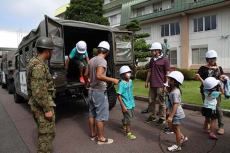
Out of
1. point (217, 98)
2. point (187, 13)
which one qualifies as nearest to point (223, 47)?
point (187, 13)

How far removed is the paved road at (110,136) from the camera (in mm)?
5061

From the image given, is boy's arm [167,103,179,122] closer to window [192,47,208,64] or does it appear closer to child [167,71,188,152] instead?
child [167,71,188,152]

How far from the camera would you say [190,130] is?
6.04 metres

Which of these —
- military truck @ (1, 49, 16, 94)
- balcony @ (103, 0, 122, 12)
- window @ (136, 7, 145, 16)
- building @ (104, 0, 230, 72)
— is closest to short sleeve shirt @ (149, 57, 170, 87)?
military truck @ (1, 49, 16, 94)

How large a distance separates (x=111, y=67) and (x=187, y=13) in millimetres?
17789

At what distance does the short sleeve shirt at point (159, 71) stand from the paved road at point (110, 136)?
0.99m

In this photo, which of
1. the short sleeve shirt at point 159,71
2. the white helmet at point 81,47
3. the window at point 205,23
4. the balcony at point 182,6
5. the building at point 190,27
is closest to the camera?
the short sleeve shirt at point 159,71

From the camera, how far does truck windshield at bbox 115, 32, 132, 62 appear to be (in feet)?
26.3

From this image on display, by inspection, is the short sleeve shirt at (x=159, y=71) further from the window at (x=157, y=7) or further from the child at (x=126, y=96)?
the window at (x=157, y=7)

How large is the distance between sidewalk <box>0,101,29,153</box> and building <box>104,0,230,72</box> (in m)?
17.6

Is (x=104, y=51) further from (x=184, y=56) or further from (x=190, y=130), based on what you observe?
(x=184, y=56)

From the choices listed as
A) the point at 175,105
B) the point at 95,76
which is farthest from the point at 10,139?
the point at 175,105

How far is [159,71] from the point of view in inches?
263

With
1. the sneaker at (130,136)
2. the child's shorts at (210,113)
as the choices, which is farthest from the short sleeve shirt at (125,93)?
the child's shorts at (210,113)
